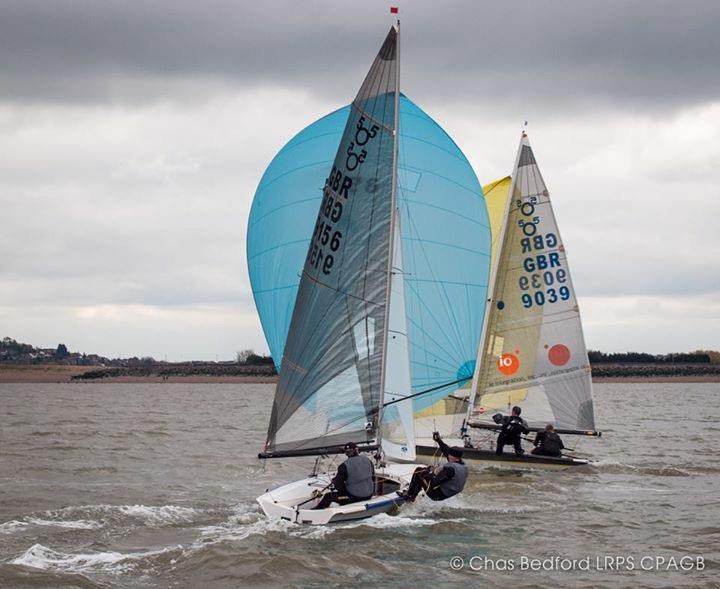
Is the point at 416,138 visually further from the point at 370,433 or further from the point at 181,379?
the point at 181,379

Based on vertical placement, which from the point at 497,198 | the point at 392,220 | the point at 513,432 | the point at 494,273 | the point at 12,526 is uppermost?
the point at 497,198

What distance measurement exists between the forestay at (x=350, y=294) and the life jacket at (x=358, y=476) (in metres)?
1.34

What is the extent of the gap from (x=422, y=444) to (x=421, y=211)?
19.4 ft

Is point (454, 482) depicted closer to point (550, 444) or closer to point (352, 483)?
point (352, 483)

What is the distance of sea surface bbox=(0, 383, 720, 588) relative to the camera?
13562 millimetres

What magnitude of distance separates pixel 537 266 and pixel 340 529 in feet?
40.8

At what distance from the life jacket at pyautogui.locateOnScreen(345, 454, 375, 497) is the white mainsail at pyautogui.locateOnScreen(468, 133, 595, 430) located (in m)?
10.4

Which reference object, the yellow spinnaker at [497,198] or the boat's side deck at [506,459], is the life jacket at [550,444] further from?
the yellow spinnaker at [497,198]

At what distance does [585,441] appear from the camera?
1363 inches

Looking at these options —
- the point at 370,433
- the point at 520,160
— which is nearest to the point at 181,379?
the point at 520,160

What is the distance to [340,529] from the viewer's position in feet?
50.8

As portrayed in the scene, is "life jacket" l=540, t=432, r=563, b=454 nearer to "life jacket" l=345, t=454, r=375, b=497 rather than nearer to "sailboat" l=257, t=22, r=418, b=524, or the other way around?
"sailboat" l=257, t=22, r=418, b=524

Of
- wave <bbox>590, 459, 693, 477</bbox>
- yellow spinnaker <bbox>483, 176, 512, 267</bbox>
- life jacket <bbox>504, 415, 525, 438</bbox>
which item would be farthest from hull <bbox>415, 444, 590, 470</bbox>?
yellow spinnaker <bbox>483, 176, 512, 267</bbox>

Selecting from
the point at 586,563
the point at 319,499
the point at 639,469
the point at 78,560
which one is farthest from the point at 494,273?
the point at 78,560
